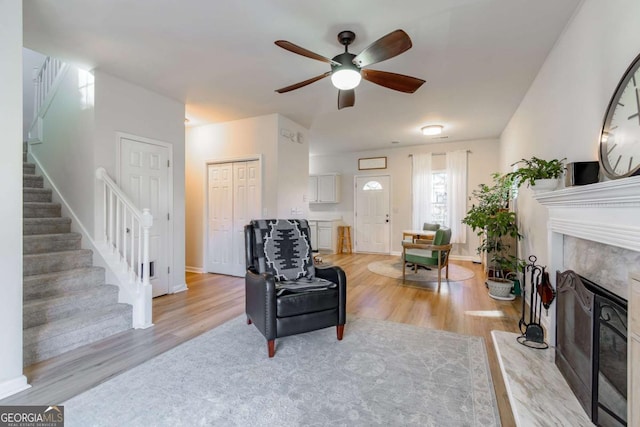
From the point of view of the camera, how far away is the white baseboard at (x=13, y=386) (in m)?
1.76

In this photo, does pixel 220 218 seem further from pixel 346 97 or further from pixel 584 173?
pixel 584 173

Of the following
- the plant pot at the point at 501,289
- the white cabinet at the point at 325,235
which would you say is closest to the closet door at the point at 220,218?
the white cabinet at the point at 325,235

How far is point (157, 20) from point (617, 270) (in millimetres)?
3408

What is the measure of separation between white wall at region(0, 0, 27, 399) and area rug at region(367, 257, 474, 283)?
4.31 m

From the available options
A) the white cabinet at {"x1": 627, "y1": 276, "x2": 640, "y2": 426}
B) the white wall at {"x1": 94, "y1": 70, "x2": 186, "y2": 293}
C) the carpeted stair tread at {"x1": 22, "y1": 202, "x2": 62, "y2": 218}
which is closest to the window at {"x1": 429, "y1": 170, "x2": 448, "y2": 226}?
the white wall at {"x1": 94, "y1": 70, "x2": 186, "y2": 293}

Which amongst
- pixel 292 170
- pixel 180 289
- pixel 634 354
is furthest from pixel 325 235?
pixel 634 354

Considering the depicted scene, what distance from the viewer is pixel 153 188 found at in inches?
147

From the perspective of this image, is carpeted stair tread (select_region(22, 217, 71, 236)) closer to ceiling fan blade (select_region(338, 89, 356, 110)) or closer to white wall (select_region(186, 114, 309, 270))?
white wall (select_region(186, 114, 309, 270))

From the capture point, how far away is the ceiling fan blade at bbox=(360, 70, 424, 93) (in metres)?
2.41

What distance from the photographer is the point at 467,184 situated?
621cm

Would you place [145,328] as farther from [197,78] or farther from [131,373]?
[197,78]

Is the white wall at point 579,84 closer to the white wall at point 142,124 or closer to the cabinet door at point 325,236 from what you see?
the white wall at point 142,124

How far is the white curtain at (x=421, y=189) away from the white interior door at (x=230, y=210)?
12.4 ft

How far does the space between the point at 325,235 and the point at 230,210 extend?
3.09m
